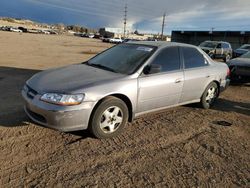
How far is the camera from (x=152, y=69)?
14.4 ft

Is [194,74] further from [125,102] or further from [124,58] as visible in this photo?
[125,102]

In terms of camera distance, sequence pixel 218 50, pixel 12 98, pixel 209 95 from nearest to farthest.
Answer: pixel 12 98
pixel 209 95
pixel 218 50

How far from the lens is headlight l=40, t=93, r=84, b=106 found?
359 cm

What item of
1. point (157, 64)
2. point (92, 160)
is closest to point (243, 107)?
point (157, 64)

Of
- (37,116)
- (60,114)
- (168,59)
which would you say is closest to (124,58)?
(168,59)

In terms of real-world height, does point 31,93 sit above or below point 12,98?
above

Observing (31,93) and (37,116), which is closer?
(37,116)

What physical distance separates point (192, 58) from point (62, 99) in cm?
317

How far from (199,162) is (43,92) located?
2.48 metres

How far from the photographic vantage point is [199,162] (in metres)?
3.56

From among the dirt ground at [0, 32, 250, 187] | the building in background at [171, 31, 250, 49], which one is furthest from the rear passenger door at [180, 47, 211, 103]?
the building in background at [171, 31, 250, 49]

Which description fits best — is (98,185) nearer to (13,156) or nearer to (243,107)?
(13,156)

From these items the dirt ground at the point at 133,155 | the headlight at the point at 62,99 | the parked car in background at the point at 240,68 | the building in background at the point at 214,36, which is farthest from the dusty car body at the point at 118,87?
the building in background at the point at 214,36

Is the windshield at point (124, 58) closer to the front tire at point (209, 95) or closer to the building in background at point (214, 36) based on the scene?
the front tire at point (209, 95)
